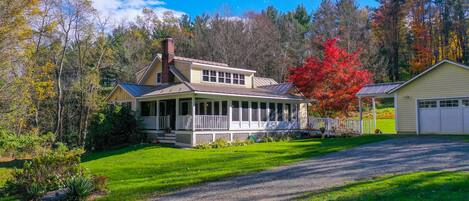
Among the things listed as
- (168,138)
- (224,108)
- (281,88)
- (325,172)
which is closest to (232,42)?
(281,88)

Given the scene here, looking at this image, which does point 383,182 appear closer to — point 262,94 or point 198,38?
point 262,94

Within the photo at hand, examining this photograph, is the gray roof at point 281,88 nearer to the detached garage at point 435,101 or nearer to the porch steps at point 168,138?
the detached garage at point 435,101

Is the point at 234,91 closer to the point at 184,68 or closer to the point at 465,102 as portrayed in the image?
the point at 184,68

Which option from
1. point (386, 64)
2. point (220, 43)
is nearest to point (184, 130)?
point (220, 43)

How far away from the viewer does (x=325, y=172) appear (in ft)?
34.7

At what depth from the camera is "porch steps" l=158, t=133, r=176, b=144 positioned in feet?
72.1

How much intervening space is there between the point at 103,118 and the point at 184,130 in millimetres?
5140

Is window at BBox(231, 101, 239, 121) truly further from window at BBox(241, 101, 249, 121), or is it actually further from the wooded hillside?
the wooded hillside

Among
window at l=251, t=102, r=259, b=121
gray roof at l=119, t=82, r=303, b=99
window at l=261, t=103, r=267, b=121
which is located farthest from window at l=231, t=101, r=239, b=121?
window at l=261, t=103, r=267, b=121

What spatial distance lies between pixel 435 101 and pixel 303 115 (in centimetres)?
949

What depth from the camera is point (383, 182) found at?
28.7 ft

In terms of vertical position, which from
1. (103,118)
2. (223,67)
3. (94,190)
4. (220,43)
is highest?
(220,43)

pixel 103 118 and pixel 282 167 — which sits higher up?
pixel 103 118

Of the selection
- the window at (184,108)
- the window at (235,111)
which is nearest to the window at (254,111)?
the window at (235,111)
